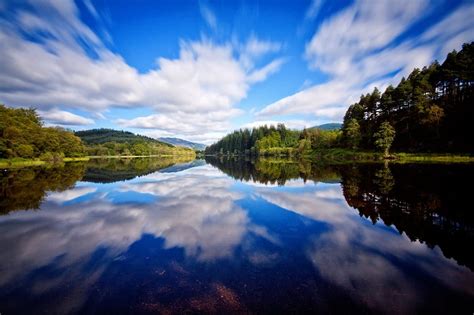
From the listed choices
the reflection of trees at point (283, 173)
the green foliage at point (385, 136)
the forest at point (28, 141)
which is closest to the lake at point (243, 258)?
the reflection of trees at point (283, 173)

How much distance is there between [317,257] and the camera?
7.32m

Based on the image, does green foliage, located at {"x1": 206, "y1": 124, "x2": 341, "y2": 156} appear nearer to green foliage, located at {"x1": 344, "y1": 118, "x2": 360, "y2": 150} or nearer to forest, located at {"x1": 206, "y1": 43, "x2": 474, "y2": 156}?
green foliage, located at {"x1": 344, "y1": 118, "x2": 360, "y2": 150}

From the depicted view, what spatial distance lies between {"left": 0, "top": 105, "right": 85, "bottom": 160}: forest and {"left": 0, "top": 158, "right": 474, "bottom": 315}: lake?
197 ft

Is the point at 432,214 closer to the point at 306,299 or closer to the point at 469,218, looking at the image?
the point at 469,218

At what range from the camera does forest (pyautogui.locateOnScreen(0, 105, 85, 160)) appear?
57.1 metres

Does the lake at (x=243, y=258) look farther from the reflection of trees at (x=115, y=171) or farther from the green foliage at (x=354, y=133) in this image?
the green foliage at (x=354, y=133)

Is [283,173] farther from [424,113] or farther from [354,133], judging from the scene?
[354,133]

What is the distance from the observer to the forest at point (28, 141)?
2248 inches

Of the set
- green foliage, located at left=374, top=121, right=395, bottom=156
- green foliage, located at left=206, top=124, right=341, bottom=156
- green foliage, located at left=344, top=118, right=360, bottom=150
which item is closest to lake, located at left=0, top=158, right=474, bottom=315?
green foliage, located at left=374, top=121, right=395, bottom=156

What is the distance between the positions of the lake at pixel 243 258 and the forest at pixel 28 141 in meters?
60.0

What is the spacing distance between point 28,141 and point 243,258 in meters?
80.4

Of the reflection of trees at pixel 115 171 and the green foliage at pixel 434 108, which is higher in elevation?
the green foliage at pixel 434 108

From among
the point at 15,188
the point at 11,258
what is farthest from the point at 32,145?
the point at 11,258

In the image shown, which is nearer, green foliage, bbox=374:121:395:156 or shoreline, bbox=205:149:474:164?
shoreline, bbox=205:149:474:164
